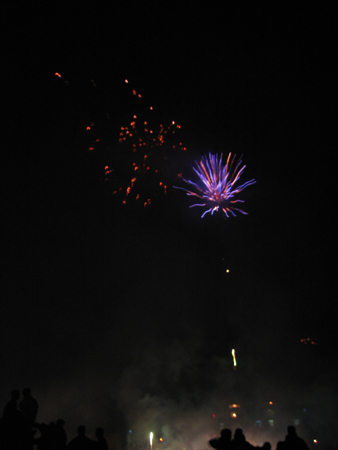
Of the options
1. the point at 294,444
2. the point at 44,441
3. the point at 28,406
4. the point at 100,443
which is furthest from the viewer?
the point at 28,406

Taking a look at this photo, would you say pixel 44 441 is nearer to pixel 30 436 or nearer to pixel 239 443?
pixel 30 436

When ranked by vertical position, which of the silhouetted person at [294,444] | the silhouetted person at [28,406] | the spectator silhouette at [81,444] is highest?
the silhouetted person at [28,406]

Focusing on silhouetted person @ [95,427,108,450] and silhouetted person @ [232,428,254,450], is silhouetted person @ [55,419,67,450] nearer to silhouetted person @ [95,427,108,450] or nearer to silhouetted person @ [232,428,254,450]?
silhouetted person @ [95,427,108,450]

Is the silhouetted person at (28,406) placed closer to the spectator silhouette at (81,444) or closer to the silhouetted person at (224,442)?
the spectator silhouette at (81,444)

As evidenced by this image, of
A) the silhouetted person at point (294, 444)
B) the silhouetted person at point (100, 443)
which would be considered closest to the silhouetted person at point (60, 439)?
the silhouetted person at point (100, 443)

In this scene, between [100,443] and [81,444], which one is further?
[100,443]

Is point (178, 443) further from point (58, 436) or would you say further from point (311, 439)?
point (58, 436)

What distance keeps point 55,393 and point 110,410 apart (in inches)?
131

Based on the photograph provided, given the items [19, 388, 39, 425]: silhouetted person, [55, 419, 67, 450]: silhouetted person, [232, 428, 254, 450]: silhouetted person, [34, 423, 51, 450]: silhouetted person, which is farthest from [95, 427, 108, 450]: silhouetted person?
[232, 428, 254, 450]: silhouetted person

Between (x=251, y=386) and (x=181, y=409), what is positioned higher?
(x=251, y=386)

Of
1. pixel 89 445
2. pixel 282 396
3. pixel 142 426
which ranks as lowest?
pixel 89 445

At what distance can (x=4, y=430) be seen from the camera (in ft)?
13.3

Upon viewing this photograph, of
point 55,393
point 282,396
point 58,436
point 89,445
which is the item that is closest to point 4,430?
point 58,436

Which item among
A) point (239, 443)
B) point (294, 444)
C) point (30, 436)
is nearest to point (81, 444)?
point (30, 436)
